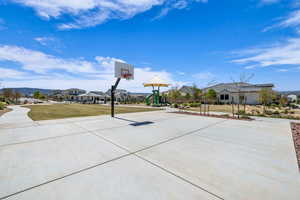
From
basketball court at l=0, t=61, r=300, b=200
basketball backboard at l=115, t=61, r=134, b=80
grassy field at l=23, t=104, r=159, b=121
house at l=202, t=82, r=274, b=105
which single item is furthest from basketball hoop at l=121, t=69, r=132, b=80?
house at l=202, t=82, r=274, b=105

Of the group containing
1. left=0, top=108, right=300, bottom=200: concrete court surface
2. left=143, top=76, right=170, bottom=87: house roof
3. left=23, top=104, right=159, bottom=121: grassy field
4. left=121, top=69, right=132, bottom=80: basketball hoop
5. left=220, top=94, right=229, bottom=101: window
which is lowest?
left=0, top=108, right=300, bottom=200: concrete court surface

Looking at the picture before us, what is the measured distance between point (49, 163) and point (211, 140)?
499 centimetres

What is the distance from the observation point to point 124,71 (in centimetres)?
1080

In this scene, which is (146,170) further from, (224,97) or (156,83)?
(224,97)

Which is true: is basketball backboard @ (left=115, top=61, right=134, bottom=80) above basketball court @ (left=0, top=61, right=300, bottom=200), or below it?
above

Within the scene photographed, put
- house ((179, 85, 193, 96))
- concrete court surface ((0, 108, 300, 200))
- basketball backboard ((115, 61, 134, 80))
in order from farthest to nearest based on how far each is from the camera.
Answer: house ((179, 85, 193, 96)), basketball backboard ((115, 61, 134, 80)), concrete court surface ((0, 108, 300, 200))

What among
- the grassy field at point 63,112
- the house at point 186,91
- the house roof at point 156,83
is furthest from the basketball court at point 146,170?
the house at point 186,91

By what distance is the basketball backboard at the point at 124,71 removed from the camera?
10.3 meters

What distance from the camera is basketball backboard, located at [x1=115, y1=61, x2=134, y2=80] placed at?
10.3 m

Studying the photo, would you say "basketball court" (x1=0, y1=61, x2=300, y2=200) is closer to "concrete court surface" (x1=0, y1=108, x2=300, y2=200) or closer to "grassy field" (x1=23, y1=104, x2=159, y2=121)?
"concrete court surface" (x1=0, y1=108, x2=300, y2=200)

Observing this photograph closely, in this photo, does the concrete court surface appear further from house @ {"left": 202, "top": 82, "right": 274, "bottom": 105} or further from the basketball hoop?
house @ {"left": 202, "top": 82, "right": 274, "bottom": 105}

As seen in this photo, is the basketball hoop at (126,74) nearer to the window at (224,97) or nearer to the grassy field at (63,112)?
the grassy field at (63,112)

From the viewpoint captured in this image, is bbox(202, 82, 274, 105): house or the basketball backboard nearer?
the basketball backboard

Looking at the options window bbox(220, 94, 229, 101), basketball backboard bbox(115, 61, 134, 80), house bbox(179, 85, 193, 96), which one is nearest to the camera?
basketball backboard bbox(115, 61, 134, 80)
